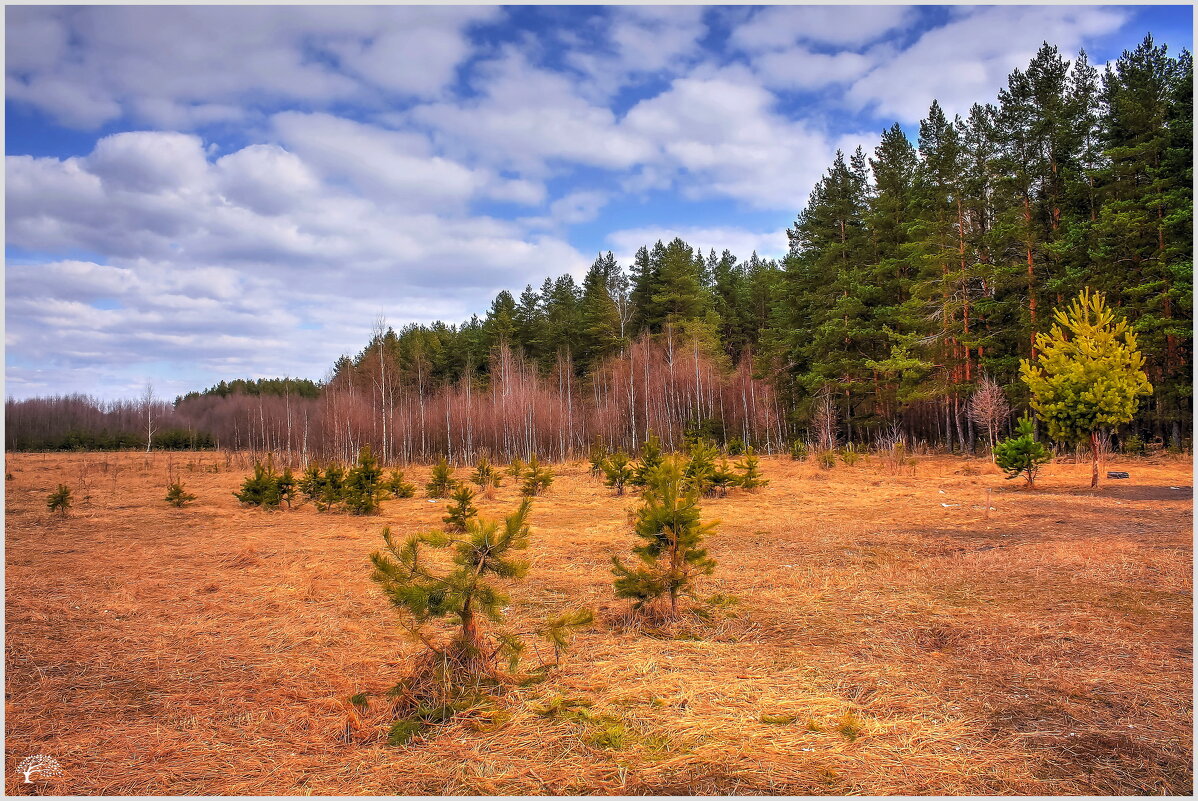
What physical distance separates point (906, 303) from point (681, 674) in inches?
1078

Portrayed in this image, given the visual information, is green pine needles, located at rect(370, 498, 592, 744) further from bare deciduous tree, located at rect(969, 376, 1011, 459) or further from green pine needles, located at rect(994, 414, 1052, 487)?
bare deciduous tree, located at rect(969, 376, 1011, 459)

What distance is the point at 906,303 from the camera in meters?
27.3

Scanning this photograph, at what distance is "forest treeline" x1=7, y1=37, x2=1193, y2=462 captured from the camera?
73.9 ft

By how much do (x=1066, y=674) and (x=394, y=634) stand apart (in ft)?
17.9

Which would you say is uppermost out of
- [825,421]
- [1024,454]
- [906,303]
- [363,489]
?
[906,303]

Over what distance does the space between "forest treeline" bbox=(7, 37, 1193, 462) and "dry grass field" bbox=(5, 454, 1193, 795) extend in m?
18.4

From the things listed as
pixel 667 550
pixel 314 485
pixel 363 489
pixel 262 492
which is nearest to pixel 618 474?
pixel 363 489

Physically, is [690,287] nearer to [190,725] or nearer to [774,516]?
[774,516]

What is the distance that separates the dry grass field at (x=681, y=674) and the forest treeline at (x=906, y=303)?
60.5ft

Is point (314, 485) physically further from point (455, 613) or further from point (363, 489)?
point (455, 613)

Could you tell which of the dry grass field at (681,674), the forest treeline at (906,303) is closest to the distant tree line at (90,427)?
the forest treeline at (906,303)

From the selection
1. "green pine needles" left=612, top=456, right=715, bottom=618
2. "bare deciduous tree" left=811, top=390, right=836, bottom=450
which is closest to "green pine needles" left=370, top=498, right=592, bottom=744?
"green pine needles" left=612, top=456, right=715, bottom=618

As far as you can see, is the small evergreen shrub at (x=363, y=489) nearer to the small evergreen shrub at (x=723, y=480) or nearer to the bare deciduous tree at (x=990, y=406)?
the small evergreen shrub at (x=723, y=480)

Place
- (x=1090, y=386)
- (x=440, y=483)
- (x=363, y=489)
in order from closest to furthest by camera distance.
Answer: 1. (x=363, y=489)
2. (x=1090, y=386)
3. (x=440, y=483)
